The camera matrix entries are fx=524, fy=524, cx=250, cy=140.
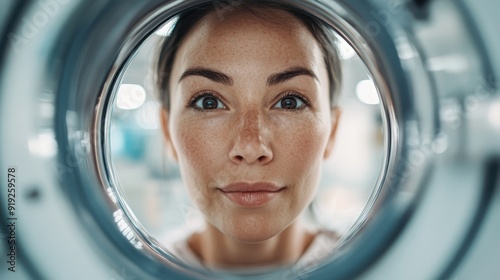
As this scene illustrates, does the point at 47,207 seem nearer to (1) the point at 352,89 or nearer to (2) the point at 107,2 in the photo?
(2) the point at 107,2

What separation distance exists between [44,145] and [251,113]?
25 centimetres

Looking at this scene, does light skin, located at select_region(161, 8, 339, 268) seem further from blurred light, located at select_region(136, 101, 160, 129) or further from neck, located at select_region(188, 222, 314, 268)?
blurred light, located at select_region(136, 101, 160, 129)

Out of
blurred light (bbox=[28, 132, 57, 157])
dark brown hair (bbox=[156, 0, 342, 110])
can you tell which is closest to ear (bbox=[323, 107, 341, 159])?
dark brown hair (bbox=[156, 0, 342, 110])

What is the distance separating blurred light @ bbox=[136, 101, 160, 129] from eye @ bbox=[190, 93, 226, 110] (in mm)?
421

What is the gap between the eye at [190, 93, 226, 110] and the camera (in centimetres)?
68

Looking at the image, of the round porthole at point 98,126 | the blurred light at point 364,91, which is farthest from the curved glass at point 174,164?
the round porthole at point 98,126

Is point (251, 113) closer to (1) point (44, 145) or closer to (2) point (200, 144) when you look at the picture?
(2) point (200, 144)

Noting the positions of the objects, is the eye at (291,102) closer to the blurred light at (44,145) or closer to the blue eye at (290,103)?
the blue eye at (290,103)

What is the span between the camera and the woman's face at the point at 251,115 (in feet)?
2.11

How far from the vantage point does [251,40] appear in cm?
65

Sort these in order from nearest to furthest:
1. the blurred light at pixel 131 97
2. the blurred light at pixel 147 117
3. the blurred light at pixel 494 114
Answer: the blurred light at pixel 494 114, the blurred light at pixel 131 97, the blurred light at pixel 147 117

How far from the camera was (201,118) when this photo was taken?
688 millimetres

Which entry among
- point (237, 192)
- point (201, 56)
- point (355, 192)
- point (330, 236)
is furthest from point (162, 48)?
point (355, 192)

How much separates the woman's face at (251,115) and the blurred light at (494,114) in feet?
0.82
